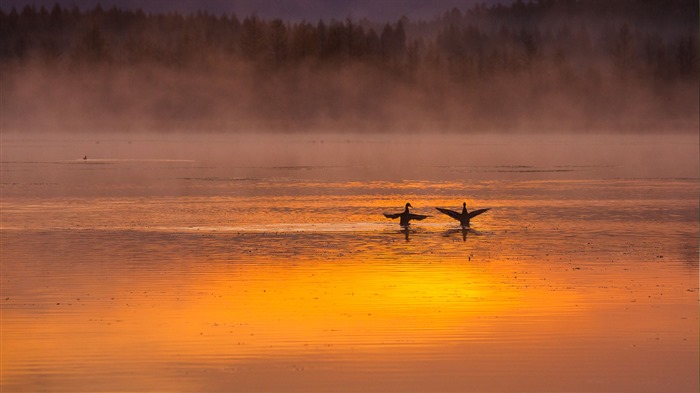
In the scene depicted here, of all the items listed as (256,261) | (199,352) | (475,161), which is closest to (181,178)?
(475,161)

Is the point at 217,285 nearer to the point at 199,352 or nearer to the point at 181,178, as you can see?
the point at 199,352

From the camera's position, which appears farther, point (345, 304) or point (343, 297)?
point (343, 297)

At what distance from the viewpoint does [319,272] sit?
89.9ft

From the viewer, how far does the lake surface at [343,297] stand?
17.7m

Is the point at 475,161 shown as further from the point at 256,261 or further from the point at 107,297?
the point at 107,297

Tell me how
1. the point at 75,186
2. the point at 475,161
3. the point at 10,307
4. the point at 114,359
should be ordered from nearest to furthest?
the point at 114,359 < the point at 10,307 < the point at 75,186 < the point at 475,161

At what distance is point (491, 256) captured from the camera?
101 ft

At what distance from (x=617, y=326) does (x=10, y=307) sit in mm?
10821

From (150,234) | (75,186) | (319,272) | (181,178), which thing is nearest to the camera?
(319,272)

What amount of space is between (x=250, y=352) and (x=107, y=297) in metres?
5.79

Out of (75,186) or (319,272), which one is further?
(75,186)

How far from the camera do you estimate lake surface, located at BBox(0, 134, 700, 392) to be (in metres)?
17.7

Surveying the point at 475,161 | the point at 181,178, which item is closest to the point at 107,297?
the point at 181,178

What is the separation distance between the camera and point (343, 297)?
23656mm
